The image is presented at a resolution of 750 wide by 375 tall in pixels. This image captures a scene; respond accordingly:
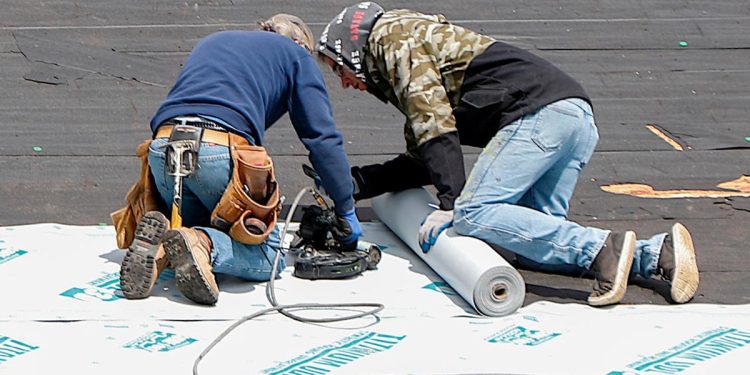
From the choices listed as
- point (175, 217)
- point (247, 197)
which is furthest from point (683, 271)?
point (175, 217)

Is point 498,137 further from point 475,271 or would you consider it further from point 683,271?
point 683,271

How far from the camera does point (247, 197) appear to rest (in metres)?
4.35

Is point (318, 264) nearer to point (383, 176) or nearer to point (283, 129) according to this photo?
point (383, 176)

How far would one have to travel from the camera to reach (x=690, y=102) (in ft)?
24.5

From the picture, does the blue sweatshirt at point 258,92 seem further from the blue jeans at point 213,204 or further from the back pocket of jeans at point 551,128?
the back pocket of jeans at point 551,128

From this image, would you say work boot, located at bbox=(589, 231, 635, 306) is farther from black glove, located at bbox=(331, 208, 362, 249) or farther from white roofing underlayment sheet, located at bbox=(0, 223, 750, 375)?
black glove, located at bbox=(331, 208, 362, 249)

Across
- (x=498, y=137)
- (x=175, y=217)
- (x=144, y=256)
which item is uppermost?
(x=498, y=137)

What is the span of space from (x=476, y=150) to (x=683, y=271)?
2219mm

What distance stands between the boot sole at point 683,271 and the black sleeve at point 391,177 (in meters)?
1.20

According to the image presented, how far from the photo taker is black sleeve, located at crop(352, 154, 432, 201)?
17.4 ft

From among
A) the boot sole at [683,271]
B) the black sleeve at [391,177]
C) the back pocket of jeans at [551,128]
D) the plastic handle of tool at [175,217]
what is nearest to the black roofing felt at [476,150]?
the boot sole at [683,271]

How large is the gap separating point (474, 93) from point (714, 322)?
1.32 metres

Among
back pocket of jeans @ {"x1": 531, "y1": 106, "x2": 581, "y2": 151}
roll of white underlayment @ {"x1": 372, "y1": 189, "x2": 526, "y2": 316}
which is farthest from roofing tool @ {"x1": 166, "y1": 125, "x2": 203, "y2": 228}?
back pocket of jeans @ {"x1": 531, "y1": 106, "x2": 581, "y2": 151}

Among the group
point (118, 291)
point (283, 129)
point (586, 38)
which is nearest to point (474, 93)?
point (118, 291)
